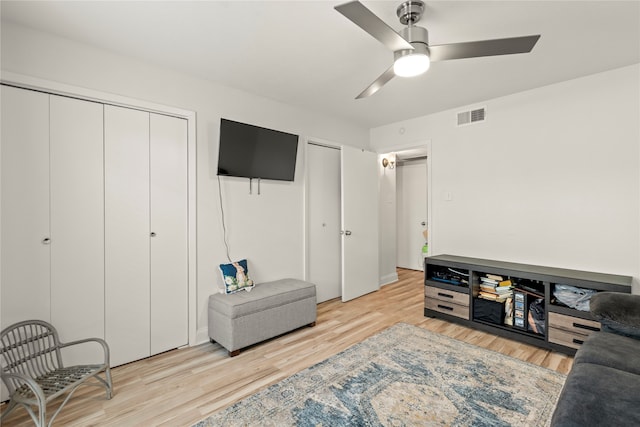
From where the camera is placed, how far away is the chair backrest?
1.88 m

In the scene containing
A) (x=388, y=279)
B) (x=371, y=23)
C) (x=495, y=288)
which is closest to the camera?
(x=371, y=23)

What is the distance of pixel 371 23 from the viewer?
4.89ft

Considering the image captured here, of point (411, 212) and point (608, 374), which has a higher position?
point (411, 212)

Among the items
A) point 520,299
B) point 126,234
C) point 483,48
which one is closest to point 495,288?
point 520,299

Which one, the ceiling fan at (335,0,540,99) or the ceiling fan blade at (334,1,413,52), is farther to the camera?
the ceiling fan at (335,0,540,99)

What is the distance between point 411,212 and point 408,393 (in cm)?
454

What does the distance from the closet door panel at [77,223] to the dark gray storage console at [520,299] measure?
124 inches

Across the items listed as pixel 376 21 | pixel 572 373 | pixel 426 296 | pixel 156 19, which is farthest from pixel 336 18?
pixel 426 296

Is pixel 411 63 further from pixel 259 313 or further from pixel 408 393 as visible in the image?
pixel 259 313

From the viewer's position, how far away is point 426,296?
3445mm

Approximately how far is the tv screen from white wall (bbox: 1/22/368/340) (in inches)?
4.8

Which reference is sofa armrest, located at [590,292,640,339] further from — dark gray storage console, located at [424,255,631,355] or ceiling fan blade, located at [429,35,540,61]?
ceiling fan blade, located at [429,35,540,61]

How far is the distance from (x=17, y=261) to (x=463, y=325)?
3780 mm

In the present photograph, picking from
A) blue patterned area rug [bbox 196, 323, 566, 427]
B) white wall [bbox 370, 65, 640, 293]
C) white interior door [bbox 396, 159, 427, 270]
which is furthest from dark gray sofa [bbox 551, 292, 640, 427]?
white interior door [bbox 396, 159, 427, 270]
